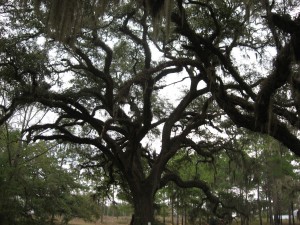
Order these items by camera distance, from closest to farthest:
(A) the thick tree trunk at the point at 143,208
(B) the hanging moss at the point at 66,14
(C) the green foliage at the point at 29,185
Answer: (B) the hanging moss at the point at 66,14 < (A) the thick tree trunk at the point at 143,208 < (C) the green foliage at the point at 29,185

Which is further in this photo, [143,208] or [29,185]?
[29,185]

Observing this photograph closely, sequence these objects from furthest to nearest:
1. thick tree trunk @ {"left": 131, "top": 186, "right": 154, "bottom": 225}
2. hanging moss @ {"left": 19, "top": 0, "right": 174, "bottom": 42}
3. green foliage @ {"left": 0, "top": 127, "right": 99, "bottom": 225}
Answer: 1. green foliage @ {"left": 0, "top": 127, "right": 99, "bottom": 225}
2. thick tree trunk @ {"left": 131, "top": 186, "right": 154, "bottom": 225}
3. hanging moss @ {"left": 19, "top": 0, "right": 174, "bottom": 42}

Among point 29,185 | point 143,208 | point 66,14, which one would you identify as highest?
point 66,14

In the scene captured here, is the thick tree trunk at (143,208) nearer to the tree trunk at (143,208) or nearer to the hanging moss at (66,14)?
the tree trunk at (143,208)

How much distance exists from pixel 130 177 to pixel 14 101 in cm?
498

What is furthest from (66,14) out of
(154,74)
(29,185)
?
(29,185)

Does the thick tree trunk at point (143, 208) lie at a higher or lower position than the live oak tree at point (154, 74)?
lower

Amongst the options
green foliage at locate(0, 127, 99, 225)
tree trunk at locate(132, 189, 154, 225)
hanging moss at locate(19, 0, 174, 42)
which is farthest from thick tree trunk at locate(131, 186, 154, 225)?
hanging moss at locate(19, 0, 174, 42)

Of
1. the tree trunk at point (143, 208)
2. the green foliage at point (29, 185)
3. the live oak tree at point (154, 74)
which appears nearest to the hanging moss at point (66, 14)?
the live oak tree at point (154, 74)

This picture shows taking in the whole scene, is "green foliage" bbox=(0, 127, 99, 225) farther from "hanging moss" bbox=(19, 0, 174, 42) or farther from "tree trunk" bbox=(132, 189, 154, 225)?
"hanging moss" bbox=(19, 0, 174, 42)

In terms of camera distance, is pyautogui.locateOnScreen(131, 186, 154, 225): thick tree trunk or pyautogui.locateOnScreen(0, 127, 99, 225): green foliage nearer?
pyautogui.locateOnScreen(131, 186, 154, 225): thick tree trunk

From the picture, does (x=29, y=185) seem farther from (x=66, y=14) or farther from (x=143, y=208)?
(x=66, y=14)

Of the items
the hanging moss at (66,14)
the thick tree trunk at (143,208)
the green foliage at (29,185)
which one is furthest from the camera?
the green foliage at (29,185)

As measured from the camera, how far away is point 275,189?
33625 millimetres
